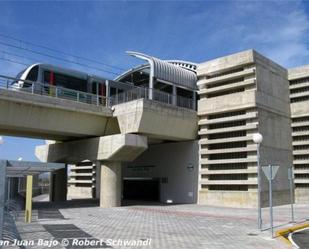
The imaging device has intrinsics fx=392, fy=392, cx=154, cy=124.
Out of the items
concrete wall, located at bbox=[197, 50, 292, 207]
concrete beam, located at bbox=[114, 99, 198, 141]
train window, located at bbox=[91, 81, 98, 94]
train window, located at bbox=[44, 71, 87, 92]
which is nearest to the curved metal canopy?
concrete wall, located at bbox=[197, 50, 292, 207]

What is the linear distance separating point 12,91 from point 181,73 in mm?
15561

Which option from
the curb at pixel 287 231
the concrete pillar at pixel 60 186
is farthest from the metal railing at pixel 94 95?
the curb at pixel 287 231

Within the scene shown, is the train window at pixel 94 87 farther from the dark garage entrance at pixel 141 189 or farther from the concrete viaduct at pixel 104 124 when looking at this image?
the dark garage entrance at pixel 141 189

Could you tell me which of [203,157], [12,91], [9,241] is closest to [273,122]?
[203,157]

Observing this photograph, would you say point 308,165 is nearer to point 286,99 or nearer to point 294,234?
point 286,99

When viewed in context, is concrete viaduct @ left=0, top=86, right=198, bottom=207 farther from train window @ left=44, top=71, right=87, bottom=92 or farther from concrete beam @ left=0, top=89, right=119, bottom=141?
train window @ left=44, top=71, right=87, bottom=92

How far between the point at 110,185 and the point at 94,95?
6.51 meters

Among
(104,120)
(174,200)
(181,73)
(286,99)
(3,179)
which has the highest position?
(181,73)

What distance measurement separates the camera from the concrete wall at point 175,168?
32.6 meters

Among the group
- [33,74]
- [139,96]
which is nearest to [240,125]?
[139,96]

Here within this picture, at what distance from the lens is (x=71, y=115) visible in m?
27.3

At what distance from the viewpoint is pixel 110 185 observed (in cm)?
2803

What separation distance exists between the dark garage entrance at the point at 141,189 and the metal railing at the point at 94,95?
8412mm

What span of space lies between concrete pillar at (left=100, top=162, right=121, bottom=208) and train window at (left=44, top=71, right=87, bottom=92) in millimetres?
6515
